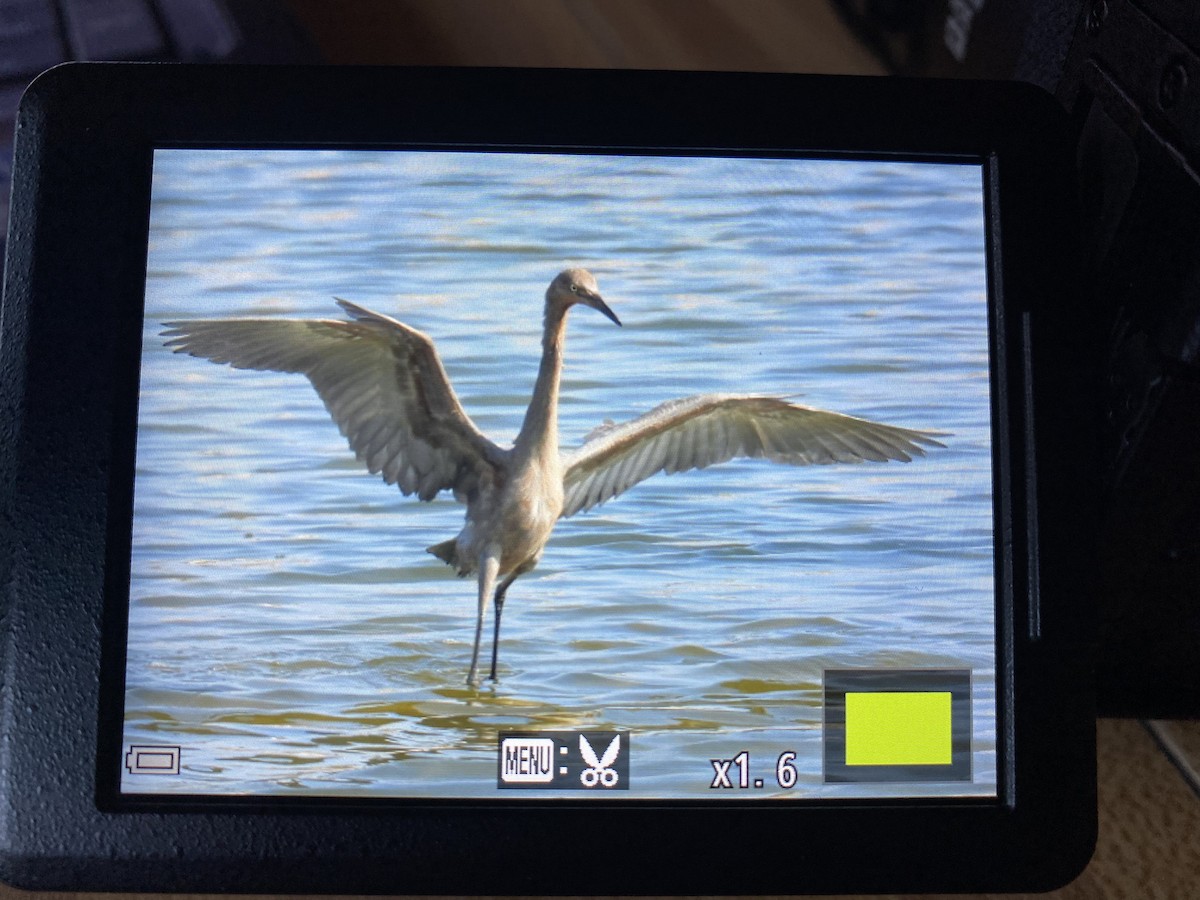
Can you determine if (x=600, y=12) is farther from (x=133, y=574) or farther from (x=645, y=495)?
(x=133, y=574)

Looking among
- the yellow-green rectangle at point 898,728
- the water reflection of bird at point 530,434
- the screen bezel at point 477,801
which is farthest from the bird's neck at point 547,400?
the yellow-green rectangle at point 898,728

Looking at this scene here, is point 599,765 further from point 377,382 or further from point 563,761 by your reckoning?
point 377,382

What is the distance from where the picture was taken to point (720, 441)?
1.89 ft

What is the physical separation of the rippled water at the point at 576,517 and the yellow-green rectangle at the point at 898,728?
0.02 metres

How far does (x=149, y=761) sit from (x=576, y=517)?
0.25m

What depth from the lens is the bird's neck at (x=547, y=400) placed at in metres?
0.57

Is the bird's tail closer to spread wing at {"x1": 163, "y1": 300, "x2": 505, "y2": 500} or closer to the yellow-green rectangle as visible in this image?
spread wing at {"x1": 163, "y1": 300, "x2": 505, "y2": 500}

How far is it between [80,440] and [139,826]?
20cm

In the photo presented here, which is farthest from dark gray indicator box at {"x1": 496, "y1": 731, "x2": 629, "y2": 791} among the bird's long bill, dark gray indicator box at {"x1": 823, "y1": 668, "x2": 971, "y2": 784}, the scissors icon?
the bird's long bill

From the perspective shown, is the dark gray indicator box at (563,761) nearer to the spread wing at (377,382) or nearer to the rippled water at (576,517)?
the rippled water at (576,517)

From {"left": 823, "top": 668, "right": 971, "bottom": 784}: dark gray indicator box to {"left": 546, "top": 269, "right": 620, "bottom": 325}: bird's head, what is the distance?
0.22 m

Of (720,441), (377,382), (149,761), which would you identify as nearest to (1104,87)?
(720,441)

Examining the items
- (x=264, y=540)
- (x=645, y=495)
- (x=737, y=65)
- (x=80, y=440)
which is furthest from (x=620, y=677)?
(x=737, y=65)

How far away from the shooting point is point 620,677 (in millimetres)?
553
